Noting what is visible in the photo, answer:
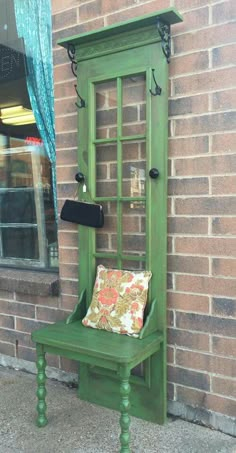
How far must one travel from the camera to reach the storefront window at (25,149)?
2.97m

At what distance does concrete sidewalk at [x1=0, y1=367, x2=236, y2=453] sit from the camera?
2.16m

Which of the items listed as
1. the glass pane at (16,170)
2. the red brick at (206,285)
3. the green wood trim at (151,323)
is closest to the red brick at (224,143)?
the red brick at (206,285)

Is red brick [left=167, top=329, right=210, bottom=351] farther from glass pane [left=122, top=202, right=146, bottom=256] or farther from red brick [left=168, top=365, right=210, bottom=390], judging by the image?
glass pane [left=122, top=202, right=146, bottom=256]

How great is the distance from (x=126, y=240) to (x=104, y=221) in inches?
7.6

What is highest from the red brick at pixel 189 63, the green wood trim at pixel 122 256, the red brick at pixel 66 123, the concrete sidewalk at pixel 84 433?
the red brick at pixel 189 63

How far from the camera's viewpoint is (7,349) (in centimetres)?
322

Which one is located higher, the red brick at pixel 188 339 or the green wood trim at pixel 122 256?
the green wood trim at pixel 122 256

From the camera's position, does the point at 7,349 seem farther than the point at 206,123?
Yes

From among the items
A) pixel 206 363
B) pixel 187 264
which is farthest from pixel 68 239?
pixel 206 363

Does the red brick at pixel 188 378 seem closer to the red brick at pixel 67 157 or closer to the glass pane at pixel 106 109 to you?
the red brick at pixel 67 157

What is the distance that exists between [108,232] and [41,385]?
0.98 meters

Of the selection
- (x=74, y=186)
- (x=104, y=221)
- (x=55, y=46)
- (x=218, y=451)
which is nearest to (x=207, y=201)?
(x=104, y=221)

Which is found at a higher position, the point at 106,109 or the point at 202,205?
the point at 106,109

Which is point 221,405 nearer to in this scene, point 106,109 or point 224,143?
point 224,143
